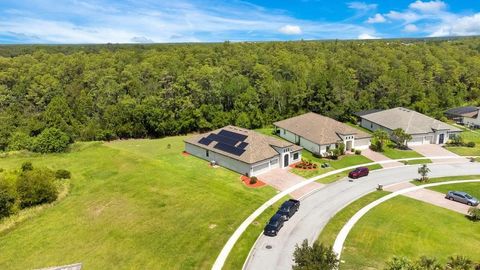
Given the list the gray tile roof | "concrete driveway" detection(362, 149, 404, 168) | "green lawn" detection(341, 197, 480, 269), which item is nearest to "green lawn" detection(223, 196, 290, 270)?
"green lawn" detection(341, 197, 480, 269)

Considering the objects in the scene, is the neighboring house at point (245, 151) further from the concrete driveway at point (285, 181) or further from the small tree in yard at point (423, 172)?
the small tree in yard at point (423, 172)

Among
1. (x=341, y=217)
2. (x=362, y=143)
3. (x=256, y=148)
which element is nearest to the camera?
(x=341, y=217)

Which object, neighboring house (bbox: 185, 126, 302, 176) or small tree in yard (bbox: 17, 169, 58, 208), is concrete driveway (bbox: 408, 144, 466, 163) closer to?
neighboring house (bbox: 185, 126, 302, 176)

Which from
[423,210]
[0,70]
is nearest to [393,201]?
[423,210]

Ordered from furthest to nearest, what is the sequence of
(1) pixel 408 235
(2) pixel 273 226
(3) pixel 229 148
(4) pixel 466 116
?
(4) pixel 466 116 < (3) pixel 229 148 < (1) pixel 408 235 < (2) pixel 273 226

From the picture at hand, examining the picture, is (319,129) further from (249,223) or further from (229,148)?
(249,223)

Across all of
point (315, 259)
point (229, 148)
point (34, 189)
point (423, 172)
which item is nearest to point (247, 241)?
point (315, 259)

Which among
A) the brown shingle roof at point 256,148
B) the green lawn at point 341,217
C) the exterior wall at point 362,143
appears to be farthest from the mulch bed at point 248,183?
the exterior wall at point 362,143
